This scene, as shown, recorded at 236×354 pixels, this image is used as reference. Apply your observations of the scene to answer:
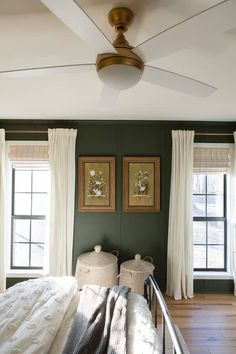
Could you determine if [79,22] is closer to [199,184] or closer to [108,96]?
[108,96]

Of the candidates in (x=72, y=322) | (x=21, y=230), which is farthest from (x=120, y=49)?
(x=21, y=230)

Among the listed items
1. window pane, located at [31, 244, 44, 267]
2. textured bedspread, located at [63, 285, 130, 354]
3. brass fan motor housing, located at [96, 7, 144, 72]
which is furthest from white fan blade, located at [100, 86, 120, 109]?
window pane, located at [31, 244, 44, 267]

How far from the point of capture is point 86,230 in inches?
154

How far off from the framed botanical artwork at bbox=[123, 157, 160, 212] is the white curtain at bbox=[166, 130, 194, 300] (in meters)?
0.24

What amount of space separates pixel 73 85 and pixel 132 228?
219cm

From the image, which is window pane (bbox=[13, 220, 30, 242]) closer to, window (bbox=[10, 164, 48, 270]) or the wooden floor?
window (bbox=[10, 164, 48, 270])

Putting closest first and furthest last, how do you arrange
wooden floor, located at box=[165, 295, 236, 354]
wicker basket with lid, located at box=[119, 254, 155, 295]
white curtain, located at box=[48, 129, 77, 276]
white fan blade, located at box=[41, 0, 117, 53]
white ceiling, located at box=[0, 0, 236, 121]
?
1. white fan blade, located at box=[41, 0, 117, 53]
2. white ceiling, located at box=[0, 0, 236, 121]
3. wooden floor, located at box=[165, 295, 236, 354]
4. wicker basket with lid, located at box=[119, 254, 155, 295]
5. white curtain, located at box=[48, 129, 77, 276]

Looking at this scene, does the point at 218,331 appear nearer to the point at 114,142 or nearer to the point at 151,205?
the point at 151,205

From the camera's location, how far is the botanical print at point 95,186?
388 centimetres

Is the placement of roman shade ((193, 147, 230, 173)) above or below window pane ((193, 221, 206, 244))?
above

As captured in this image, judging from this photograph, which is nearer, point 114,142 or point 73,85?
point 73,85

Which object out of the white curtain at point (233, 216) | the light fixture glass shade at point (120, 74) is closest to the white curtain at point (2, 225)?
the light fixture glass shade at point (120, 74)

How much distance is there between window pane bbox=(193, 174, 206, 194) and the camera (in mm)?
4047

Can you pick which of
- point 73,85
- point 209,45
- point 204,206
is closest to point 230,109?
point 204,206
